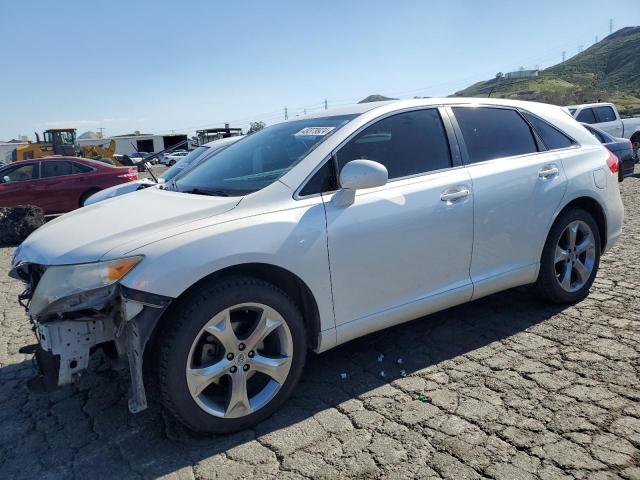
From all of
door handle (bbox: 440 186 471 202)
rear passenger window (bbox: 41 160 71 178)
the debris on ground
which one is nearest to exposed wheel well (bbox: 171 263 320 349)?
door handle (bbox: 440 186 471 202)

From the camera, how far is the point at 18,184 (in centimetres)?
1073

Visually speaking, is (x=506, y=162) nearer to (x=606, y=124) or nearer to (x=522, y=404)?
(x=522, y=404)

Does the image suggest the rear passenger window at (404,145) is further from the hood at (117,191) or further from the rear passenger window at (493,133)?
the hood at (117,191)

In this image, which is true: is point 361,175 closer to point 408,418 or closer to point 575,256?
point 408,418

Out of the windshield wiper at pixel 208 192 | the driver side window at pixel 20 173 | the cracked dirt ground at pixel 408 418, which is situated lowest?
the cracked dirt ground at pixel 408 418

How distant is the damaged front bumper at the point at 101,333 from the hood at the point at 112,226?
263 millimetres

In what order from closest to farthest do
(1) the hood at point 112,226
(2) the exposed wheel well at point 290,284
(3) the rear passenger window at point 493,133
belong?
1. (1) the hood at point 112,226
2. (2) the exposed wheel well at point 290,284
3. (3) the rear passenger window at point 493,133

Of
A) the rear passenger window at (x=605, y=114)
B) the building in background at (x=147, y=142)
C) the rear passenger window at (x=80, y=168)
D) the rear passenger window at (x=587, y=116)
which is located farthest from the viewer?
the building in background at (x=147, y=142)

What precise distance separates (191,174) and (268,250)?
4.82 feet

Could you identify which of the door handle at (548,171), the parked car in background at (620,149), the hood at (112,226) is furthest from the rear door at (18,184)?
the parked car in background at (620,149)

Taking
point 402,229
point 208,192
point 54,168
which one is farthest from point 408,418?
point 54,168

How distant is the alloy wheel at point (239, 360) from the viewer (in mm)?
2492

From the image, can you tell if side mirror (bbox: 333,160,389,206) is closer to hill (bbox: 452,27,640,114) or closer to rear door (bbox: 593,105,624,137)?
rear door (bbox: 593,105,624,137)

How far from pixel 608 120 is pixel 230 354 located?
16.4m
